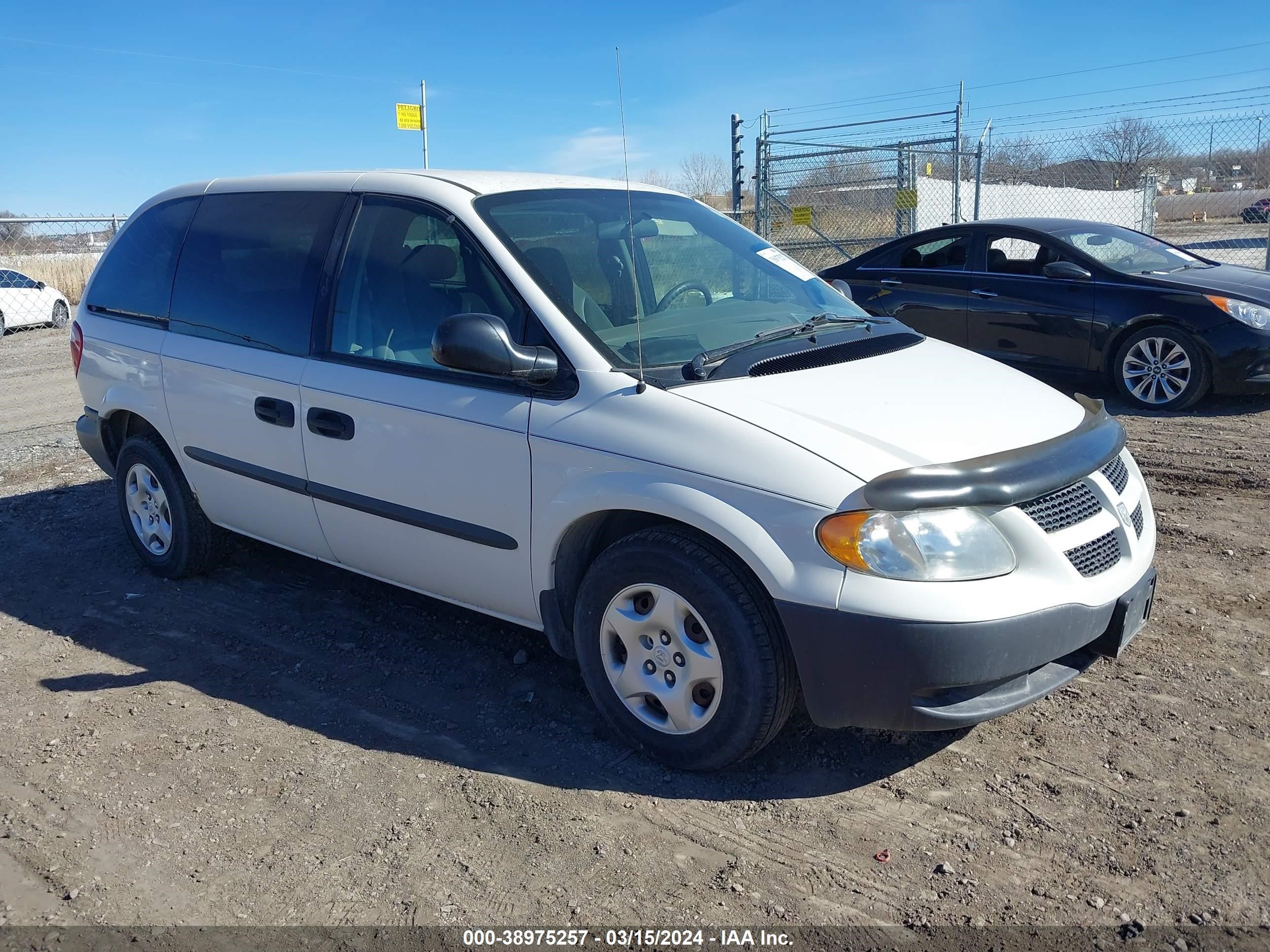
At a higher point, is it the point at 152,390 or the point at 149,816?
the point at 152,390

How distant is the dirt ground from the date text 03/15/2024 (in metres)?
0.05

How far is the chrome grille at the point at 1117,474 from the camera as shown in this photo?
3326 millimetres

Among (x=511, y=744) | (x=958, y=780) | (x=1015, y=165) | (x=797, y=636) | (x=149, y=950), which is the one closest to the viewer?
(x=149, y=950)

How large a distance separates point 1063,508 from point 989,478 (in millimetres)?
341

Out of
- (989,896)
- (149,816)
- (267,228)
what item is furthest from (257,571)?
(989,896)

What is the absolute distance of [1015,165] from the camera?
18.2 metres

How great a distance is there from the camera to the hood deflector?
9.14 ft

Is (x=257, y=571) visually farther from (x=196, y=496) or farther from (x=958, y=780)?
(x=958, y=780)

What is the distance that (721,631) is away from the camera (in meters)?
3.01

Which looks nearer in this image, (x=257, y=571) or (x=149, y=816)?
(x=149, y=816)

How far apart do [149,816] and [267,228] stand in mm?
2509

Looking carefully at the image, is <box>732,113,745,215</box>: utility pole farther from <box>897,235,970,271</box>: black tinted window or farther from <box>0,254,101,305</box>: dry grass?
<box>0,254,101,305</box>: dry grass

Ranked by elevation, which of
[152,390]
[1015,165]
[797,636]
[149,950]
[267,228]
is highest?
[1015,165]

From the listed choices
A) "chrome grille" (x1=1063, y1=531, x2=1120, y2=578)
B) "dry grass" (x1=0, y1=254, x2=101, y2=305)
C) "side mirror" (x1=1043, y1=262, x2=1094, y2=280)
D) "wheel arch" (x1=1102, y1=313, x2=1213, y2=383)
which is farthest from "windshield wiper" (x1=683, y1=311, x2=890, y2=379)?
"dry grass" (x1=0, y1=254, x2=101, y2=305)
